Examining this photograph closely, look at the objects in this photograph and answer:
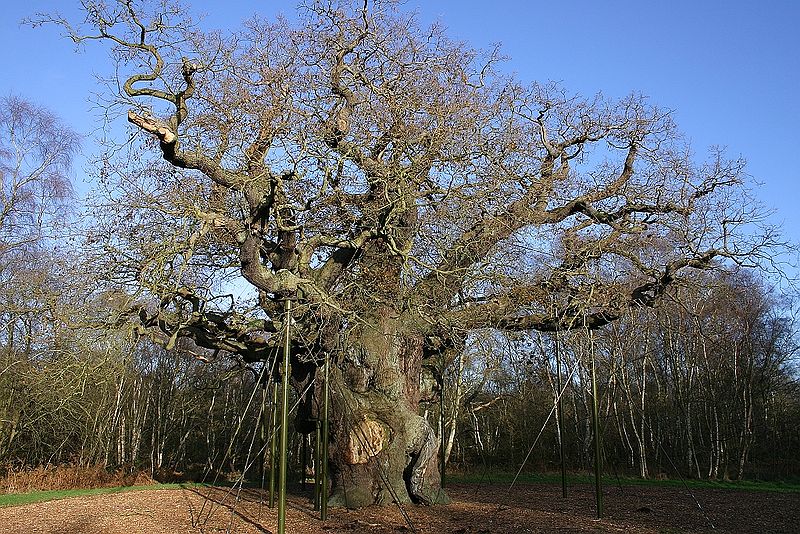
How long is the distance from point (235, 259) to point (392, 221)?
2781mm

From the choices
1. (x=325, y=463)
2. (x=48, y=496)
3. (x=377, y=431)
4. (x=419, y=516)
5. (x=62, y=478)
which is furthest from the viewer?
(x=62, y=478)

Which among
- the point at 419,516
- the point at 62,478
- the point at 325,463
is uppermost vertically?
the point at 325,463

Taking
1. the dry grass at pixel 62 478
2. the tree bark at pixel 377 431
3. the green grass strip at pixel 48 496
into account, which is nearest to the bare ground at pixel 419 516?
the tree bark at pixel 377 431

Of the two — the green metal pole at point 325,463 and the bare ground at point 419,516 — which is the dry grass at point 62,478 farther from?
the green metal pole at point 325,463

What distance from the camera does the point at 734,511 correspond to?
34.1 feet

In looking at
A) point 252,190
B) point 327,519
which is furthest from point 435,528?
point 252,190

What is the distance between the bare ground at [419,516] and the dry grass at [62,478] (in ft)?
14.3

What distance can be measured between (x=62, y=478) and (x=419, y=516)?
11107mm

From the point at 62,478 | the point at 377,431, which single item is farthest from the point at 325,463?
the point at 62,478

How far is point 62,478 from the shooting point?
16.3 metres

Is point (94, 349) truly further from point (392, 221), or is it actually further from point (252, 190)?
point (392, 221)

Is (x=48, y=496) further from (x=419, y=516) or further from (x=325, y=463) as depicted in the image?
(x=419, y=516)

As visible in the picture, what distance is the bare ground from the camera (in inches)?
329

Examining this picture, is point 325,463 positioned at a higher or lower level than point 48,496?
higher
